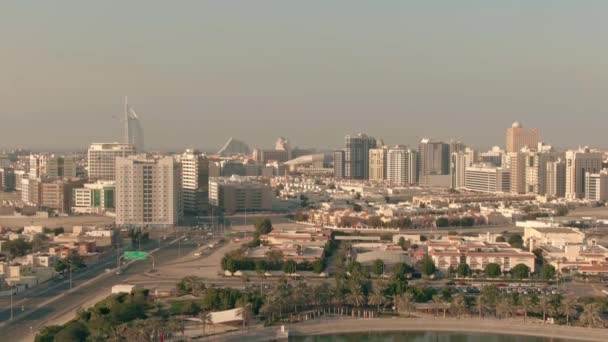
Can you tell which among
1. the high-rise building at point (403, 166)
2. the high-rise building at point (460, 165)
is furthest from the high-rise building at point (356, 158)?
the high-rise building at point (460, 165)

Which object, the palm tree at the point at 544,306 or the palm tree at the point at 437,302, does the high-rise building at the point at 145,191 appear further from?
the palm tree at the point at 544,306

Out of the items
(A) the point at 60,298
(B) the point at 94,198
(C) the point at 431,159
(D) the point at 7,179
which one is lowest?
(A) the point at 60,298

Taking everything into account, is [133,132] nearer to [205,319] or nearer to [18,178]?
[18,178]

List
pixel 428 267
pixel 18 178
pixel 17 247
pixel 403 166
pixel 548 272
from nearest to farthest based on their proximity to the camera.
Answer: pixel 548 272, pixel 428 267, pixel 17 247, pixel 18 178, pixel 403 166

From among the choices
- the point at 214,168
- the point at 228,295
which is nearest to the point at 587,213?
the point at 214,168

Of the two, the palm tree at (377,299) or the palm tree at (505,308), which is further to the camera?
the palm tree at (377,299)

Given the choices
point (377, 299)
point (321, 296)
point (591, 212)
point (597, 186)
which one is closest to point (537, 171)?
point (597, 186)
